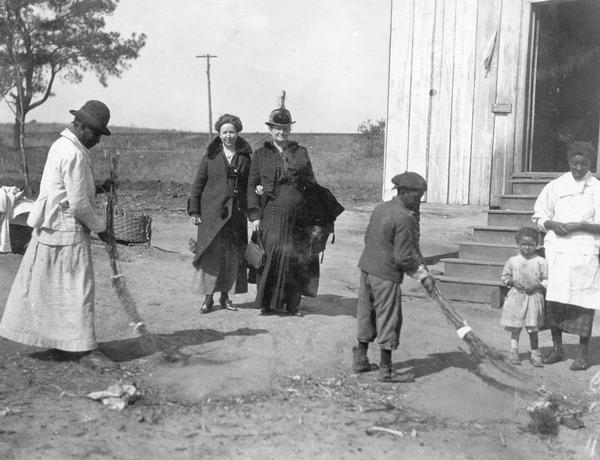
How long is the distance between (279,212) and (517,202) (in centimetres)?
343

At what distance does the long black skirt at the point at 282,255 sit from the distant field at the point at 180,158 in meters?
22.5

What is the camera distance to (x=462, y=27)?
9.26m

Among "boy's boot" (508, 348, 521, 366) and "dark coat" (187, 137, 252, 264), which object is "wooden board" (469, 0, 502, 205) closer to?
"dark coat" (187, 137, 252, 264)

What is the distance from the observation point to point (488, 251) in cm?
826

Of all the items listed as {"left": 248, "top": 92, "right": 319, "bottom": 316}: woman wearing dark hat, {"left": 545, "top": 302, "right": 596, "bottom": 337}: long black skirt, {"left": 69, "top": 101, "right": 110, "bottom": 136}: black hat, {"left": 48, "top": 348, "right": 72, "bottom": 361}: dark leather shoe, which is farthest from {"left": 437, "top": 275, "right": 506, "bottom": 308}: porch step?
{"left": 69, "top": 101, "right": 110, "bottom": 136}: black hat

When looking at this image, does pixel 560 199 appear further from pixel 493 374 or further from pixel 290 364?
pixel 290 364

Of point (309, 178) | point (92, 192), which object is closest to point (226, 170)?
point (309, 178)

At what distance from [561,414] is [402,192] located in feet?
5.83

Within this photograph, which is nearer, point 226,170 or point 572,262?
point 572,262

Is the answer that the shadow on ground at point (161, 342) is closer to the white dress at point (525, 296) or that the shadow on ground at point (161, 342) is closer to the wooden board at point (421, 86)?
the white dress at point (525, 296)

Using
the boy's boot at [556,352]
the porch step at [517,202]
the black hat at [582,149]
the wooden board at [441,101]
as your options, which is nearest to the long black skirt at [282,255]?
the boy's boot at [556,352]

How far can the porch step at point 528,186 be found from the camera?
334 inches

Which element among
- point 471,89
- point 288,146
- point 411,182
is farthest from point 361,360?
point 471,89

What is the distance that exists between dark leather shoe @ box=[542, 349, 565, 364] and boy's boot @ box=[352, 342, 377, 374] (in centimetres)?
154
